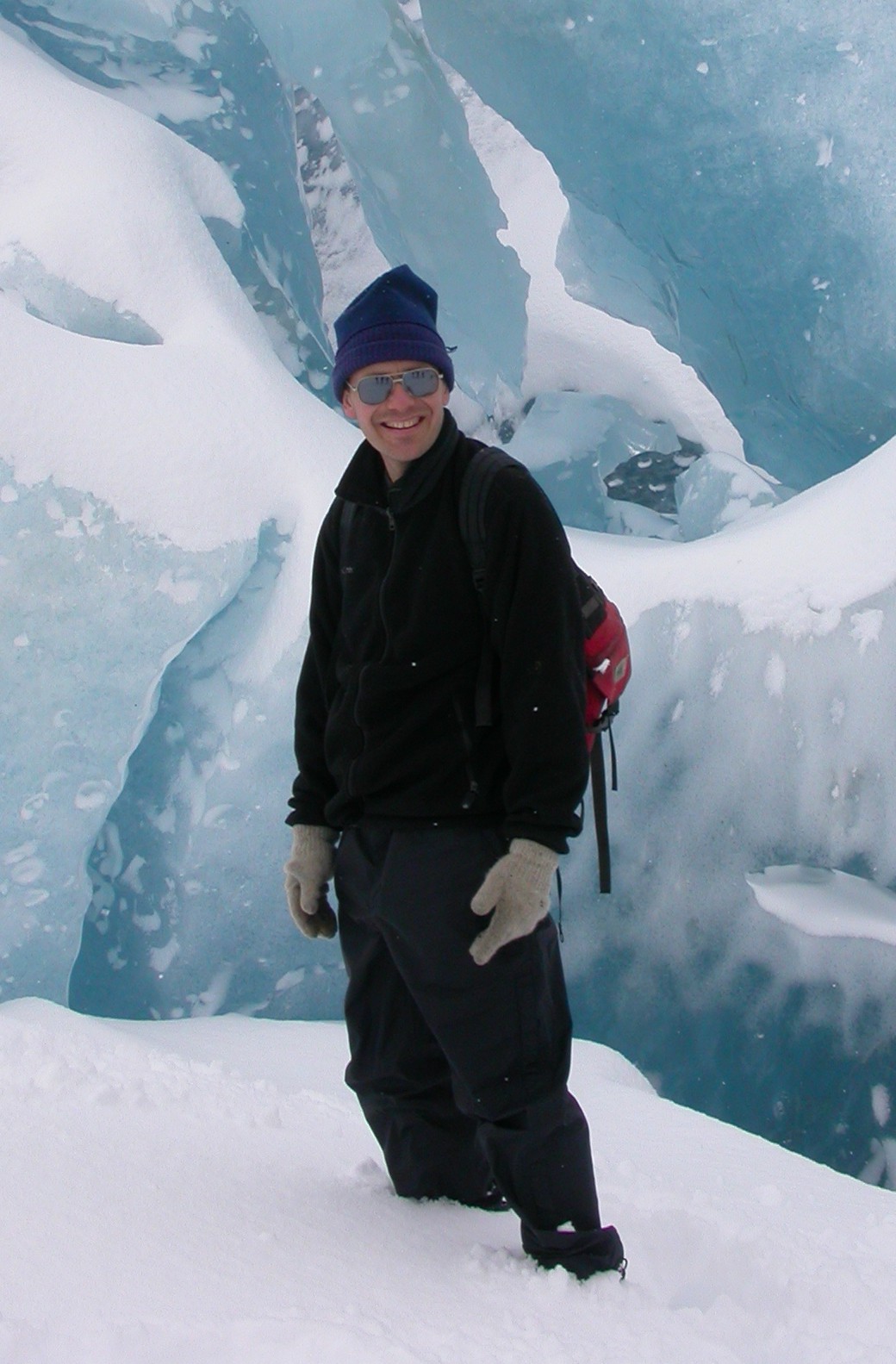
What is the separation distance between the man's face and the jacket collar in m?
0.01

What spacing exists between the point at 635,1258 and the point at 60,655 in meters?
1.55

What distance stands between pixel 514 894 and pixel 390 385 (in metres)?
0.48

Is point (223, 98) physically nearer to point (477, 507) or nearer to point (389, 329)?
point (389, 329)

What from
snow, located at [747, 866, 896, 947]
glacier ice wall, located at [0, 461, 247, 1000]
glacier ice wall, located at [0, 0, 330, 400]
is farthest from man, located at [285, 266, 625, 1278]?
glacier ice wall, located at [0, 0, 330, 400]

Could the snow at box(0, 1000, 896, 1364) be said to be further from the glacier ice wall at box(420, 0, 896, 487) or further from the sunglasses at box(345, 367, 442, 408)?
the glacier ice wall at box(420, 0, 896, 487)

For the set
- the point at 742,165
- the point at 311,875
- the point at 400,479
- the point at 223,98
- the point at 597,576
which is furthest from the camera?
the point at 223,98

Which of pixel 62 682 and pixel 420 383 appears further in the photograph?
pixel 62 682

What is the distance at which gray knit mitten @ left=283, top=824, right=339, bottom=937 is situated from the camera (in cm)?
130

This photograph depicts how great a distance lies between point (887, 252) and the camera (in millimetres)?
2984

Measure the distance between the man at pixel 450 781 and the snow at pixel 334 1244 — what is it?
10cm

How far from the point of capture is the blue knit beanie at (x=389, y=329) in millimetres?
1156

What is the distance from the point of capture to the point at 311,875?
1305 mm

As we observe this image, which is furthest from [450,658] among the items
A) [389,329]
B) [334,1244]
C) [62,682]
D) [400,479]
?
[62,682]

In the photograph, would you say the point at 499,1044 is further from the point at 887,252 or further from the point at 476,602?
the point at 887,252
